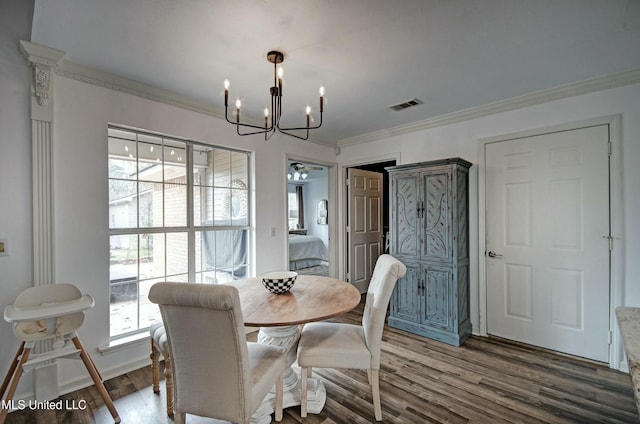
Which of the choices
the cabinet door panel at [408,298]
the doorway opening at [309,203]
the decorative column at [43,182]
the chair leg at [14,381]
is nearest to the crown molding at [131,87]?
the decorative column at [43,182]

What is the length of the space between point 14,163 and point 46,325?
111cm

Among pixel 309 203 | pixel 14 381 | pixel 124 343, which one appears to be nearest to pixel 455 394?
pixel 124 343

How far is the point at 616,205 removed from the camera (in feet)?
7.70

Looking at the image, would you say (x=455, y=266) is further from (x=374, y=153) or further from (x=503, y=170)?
(x=374, y=153)

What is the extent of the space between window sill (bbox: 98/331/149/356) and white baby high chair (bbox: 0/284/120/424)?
29 cm

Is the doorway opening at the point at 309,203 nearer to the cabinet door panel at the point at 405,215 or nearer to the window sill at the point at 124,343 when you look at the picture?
the cabinet door panel at the point at 405,215

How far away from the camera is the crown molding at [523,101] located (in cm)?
232

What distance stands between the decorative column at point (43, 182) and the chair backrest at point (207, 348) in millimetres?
1343

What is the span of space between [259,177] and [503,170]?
2.66 meters

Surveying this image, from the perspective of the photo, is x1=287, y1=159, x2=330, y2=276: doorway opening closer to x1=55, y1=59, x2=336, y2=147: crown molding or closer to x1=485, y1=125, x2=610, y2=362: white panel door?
x1=55, y1=59, x2=336, y2=147: crown molding

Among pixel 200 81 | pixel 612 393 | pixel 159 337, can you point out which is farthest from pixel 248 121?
pixel 612 393

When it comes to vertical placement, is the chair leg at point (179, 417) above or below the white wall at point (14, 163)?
below

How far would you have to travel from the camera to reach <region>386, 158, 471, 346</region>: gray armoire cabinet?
2.86m

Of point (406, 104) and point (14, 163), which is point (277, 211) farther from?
point (14, 163)
